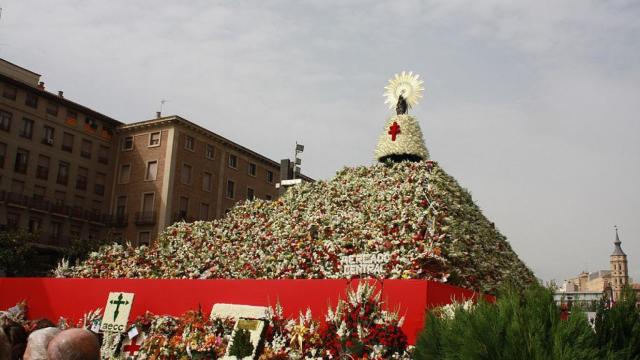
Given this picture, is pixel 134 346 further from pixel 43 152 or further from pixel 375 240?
pixel 43 152

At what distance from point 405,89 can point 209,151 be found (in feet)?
100

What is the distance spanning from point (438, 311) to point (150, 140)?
44.3 metres

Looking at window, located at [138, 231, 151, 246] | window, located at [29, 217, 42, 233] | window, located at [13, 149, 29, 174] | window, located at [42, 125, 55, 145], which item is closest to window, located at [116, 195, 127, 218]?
window, located at [138, 231, 151, 246]

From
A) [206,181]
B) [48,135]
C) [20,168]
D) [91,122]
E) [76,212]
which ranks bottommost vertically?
[76,212]

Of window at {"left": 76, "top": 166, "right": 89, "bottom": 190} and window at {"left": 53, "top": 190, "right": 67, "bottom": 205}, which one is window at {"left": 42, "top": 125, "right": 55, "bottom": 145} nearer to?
window at {"left": 76, "top": 166, "right": 89, "bottom": 190}

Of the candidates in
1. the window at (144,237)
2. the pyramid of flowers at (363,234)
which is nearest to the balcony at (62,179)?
the window at (144,237)

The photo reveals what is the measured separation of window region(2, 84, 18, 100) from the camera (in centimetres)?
4541

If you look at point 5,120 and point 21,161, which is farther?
point 21,161

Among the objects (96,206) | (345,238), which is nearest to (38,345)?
(345,238)

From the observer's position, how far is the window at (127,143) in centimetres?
5241

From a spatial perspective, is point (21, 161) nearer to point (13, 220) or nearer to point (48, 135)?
point (48, 135)

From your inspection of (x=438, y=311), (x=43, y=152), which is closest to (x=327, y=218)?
(x=438, y=311)

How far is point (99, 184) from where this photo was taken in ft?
169

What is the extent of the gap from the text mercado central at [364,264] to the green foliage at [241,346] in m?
5.07
